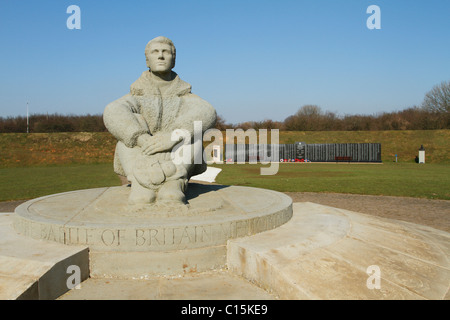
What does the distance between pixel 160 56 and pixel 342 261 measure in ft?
13.2

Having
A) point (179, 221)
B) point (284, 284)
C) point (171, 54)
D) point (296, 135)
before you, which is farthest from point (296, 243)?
point (296, 135)

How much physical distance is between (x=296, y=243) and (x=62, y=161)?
2870cm

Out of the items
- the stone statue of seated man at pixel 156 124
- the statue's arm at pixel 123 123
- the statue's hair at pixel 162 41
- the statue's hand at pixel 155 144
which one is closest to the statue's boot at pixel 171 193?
the stone statue of seated man at pixel 156 124

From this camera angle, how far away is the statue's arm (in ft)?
15.9

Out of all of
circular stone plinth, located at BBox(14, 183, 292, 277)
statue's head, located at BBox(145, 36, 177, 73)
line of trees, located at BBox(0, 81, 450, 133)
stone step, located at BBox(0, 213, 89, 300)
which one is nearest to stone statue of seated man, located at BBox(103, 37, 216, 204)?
statue's head, located at BBox(145, 36, 177, 73)

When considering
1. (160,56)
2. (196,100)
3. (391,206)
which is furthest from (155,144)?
(391,206)

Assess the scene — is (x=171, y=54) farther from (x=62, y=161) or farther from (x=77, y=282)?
(x=62, y=161)

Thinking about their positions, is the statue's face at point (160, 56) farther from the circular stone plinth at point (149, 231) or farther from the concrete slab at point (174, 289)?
the concrete slab at point (174, 289)

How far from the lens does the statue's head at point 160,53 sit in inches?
207

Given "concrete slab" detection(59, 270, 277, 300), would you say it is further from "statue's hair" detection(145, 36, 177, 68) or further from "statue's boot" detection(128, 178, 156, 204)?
"statue's hair" detection(145, 36, 177, 68)

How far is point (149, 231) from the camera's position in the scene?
362 centimetres

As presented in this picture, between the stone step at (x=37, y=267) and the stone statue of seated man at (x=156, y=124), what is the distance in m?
1.21

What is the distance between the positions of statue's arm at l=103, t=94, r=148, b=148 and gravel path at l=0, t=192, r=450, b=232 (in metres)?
5.23

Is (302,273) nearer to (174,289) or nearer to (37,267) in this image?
(174,289)
